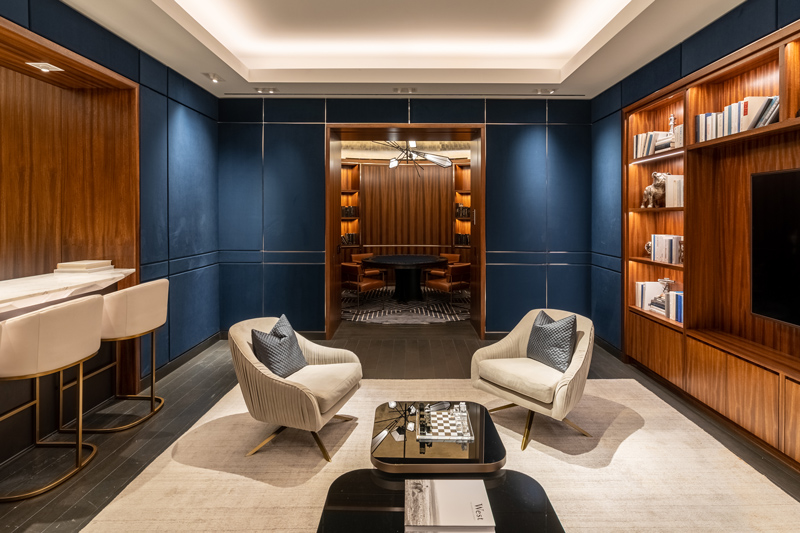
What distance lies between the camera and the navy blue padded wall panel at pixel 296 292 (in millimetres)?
5684

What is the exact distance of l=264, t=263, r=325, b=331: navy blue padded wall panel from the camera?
18.6 feet

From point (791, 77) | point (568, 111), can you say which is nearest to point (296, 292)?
point (568, 111)

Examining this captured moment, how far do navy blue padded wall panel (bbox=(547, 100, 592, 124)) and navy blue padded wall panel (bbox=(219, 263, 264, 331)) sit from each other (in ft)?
13.2

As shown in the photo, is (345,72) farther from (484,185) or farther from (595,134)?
(595,134)

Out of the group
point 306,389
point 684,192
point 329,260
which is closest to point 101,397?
point 306,389

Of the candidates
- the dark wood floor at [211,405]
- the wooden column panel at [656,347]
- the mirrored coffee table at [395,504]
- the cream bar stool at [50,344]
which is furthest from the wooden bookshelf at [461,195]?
the mirrored coffee table at [395,504]

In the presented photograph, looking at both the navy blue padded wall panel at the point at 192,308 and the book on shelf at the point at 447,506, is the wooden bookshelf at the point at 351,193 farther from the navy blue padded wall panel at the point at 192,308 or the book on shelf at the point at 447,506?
the book on shelf at the point at 447,506

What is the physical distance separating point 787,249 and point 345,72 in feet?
13.4

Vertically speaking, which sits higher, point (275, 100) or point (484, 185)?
point (275, 100)

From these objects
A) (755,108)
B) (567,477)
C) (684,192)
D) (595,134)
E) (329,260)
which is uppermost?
(595,134)

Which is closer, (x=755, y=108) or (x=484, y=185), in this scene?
(x=755, y=108)

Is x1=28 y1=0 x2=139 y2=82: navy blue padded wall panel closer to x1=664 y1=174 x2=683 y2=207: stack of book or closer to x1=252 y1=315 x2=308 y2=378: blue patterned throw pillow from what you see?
x1=252 y1=315 x2=308 y2=378: blue patterned throw pillow

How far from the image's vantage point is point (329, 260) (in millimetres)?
5648

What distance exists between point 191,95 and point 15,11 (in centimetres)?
215
